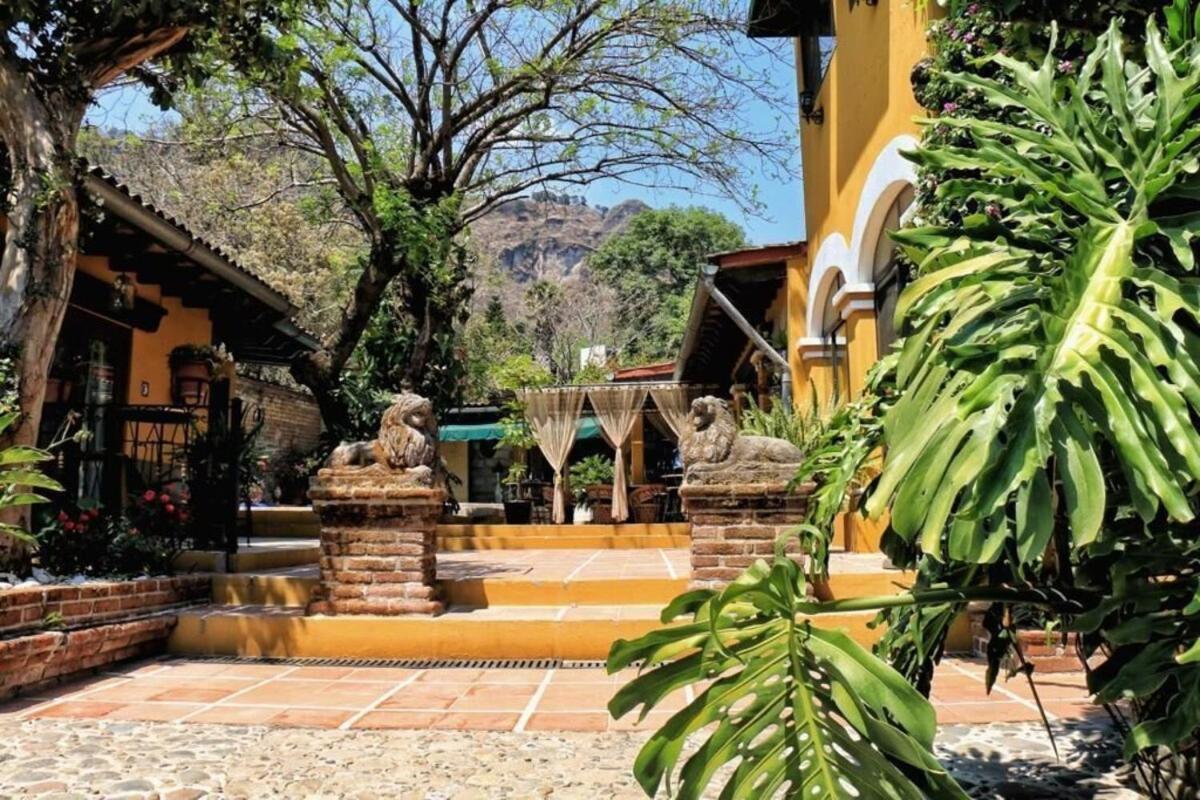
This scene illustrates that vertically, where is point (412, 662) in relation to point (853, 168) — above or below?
below

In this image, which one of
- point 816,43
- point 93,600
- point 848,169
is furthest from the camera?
point 816,43

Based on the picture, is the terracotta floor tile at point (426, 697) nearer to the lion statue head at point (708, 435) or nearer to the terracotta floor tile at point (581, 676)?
the terracotta floor tile at point (581, 676)

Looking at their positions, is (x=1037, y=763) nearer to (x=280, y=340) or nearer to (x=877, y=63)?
(x=877, y=63)

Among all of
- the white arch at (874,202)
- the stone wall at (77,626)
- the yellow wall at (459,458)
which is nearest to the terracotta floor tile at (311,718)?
the stone wall at (77,626)

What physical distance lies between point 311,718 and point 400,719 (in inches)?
14.9

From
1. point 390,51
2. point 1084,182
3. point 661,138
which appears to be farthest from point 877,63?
point 390,51

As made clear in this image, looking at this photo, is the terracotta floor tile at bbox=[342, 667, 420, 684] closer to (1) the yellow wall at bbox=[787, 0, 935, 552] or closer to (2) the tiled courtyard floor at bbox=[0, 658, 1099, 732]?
(2) the tiled courtyard floor at bbox=[0, 658, 1099, 732]

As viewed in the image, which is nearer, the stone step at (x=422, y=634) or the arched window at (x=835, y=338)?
the stone step at (x=422, y=634)

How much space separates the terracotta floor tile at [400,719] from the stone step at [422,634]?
3.37 ft

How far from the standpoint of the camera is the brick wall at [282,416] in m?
14.5

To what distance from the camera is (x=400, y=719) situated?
325 cm

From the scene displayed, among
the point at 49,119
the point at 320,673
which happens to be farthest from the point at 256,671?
the point at 49,119

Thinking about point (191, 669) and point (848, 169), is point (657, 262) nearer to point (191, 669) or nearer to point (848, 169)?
point (848, 169)

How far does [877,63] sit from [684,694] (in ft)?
16.9
